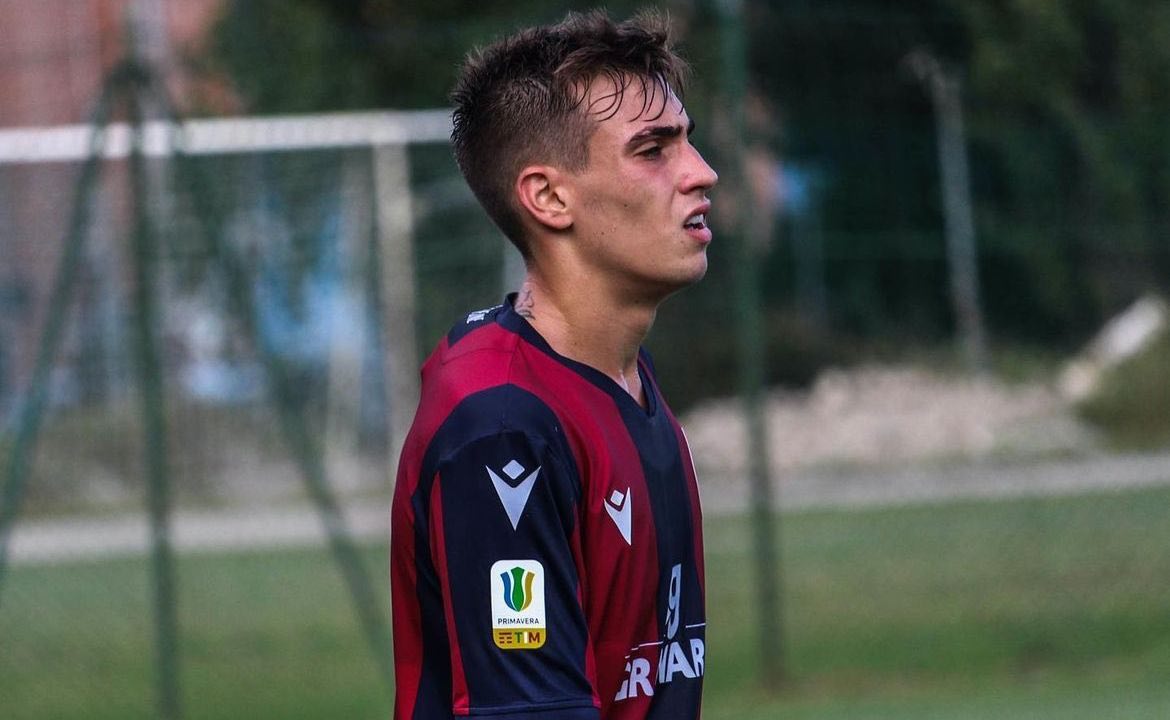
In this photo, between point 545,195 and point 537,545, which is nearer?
point 537,545

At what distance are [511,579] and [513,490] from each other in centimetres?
12

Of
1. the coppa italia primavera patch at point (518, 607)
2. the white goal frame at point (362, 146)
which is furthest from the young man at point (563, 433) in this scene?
the white goal frame at point (362, 146)

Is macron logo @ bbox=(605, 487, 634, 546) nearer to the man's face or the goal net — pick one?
the man's face

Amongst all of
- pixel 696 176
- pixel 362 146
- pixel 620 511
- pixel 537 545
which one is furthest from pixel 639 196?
pixel 362 146

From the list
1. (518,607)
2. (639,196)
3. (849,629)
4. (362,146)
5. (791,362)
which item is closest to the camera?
(518,607)

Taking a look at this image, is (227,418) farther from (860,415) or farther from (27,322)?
(860,415)

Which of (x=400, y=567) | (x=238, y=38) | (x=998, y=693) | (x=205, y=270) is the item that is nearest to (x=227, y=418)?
(x=205, y=270)

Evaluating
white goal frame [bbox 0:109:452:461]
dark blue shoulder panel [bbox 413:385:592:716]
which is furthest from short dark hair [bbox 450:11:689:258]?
white goal frame [bbox 0:109:452:461]

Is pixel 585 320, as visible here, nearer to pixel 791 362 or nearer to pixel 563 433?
pixel 563 433

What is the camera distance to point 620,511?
2799 mm

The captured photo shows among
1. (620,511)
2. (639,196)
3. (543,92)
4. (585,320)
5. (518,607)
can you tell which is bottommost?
(518,607)

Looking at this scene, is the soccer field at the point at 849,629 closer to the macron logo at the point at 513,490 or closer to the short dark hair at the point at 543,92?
the short dark hair at the point at 543,92

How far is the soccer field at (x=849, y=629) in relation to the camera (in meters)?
8.52

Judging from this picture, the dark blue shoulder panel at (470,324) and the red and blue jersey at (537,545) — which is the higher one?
the dark blue shoulder panel at (470,324)
